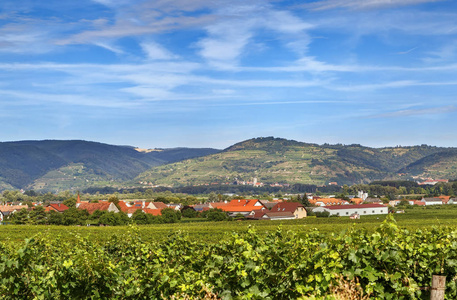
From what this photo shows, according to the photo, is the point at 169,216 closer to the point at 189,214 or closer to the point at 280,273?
the point at 189,214

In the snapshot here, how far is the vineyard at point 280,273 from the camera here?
7.98 metres

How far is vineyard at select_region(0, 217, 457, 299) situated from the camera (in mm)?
7984

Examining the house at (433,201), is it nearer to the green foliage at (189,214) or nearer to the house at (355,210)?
the house at (355,210)

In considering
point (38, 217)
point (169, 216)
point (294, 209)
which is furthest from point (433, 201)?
point (38, 217)

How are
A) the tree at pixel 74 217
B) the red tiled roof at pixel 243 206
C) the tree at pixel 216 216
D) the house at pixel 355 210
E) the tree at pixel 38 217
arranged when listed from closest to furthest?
the tree at pixel 74 217
the tree at pixel 38 217
the tree at pixel 216 216
the red tiled roof at pixel 243 206
the house at pixel 355 210

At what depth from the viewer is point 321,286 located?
7809mm

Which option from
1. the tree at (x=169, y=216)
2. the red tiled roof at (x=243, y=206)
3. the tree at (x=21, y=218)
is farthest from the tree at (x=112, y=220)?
the red tiled roof at (x=243, y=206)

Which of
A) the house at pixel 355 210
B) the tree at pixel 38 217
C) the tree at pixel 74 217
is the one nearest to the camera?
the tree at pixel 74 217

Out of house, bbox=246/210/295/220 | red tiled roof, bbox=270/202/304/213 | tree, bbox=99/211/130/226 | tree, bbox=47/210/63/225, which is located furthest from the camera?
red tiled roof, bbox=270/202/304/213

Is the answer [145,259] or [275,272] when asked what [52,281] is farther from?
[275,272]

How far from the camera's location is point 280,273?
827 cm

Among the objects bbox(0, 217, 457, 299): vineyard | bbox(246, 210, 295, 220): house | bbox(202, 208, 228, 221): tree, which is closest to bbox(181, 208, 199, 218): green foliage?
bbox(202, 208, 228, 221): tree

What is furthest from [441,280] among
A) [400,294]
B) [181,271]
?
[181,271]

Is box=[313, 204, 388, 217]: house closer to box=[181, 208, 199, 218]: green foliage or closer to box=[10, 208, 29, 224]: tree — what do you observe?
box=[181, 208, 199, 218]: green foliage
